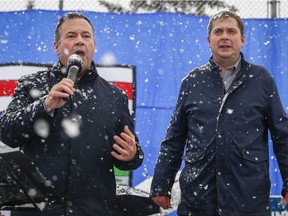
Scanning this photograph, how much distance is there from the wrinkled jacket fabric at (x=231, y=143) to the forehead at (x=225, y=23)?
252mm

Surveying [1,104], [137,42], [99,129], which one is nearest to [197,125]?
[99,129]

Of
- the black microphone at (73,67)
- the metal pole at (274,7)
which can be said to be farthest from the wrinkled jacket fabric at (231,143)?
the metal pole at (274,7)

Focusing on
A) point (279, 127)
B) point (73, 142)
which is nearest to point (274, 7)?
point (279, 127)

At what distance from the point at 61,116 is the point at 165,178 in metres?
0.94

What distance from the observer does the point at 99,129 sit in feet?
9.86

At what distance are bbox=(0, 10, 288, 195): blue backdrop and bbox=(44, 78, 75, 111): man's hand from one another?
3.03 m

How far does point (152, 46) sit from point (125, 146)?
3057mm

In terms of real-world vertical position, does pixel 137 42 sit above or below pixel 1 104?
above

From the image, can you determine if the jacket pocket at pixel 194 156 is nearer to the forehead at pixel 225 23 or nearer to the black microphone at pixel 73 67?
the forehead at pixel 225 23

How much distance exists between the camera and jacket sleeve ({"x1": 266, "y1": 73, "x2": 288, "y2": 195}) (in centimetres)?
337

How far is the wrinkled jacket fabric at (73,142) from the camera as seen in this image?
9.41ft

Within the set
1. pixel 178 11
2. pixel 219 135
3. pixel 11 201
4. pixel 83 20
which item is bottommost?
pixel 11 201

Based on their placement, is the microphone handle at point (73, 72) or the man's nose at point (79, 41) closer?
the microphone handle at point (73, 72)

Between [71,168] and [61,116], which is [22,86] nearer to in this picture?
[61,116]
